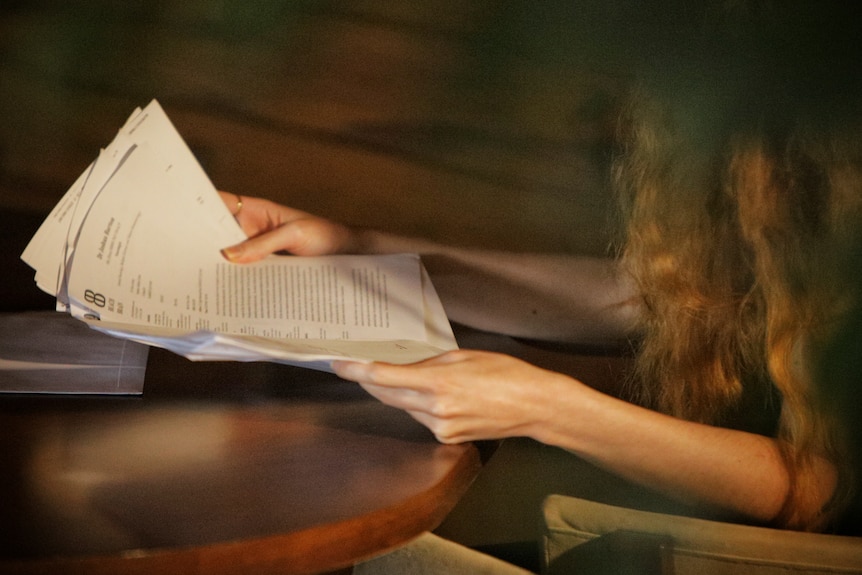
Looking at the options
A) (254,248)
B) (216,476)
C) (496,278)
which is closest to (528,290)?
(496,278)

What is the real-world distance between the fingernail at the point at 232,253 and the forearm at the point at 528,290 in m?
0.20

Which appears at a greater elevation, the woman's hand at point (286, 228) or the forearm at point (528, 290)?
the woman's hand at point (286, 228)

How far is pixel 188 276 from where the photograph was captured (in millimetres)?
860

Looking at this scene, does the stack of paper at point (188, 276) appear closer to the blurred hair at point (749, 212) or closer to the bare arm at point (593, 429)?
the bare arm at point (593, 429)

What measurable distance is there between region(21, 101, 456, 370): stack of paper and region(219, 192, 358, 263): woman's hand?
1.3 inches

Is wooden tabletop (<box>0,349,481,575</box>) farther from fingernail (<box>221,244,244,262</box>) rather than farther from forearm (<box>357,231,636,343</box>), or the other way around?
forearm (<box>357,231,636,343</box>)

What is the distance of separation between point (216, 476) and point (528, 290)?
612 millimetres

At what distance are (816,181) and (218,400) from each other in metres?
0.71

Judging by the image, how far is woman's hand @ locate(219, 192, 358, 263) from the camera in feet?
3.20

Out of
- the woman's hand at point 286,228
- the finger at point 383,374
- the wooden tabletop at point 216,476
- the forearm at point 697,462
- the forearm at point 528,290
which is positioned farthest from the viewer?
the forearm at point 528,290

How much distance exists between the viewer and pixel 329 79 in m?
1.96

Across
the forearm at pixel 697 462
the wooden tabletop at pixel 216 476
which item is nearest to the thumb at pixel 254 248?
the wooden tabletop at pixel 216 476

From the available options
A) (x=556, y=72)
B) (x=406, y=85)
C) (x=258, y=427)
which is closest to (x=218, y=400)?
(x=258, y=427)

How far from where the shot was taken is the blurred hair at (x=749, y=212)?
3.08 ft
